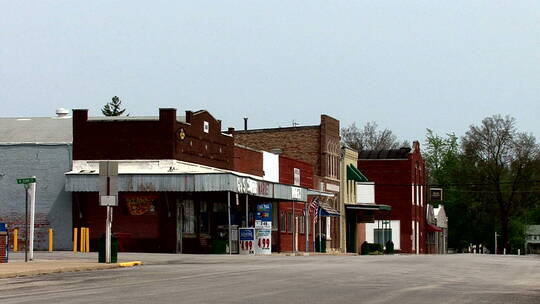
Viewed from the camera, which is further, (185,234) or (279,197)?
(279,197)

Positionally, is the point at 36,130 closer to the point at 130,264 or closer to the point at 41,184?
the point at 41,184

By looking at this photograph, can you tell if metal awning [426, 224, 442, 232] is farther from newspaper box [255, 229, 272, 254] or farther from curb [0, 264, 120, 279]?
curb [0, 264, 120, 279]

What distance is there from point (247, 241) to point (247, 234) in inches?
13.7

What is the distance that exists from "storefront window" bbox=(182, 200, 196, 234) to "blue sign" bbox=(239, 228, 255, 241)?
106 inches

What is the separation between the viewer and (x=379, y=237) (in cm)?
9456

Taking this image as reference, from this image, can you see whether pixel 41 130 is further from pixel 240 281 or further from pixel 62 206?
pixel 240 281

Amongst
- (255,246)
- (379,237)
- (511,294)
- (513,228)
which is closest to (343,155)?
(379,237)

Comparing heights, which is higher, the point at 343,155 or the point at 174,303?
the point at 343,155

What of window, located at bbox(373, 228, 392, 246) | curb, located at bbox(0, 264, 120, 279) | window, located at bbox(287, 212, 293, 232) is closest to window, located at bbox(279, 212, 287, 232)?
window, located at bbox(287, 212, 293, 232)

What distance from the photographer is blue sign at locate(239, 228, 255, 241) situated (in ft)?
171

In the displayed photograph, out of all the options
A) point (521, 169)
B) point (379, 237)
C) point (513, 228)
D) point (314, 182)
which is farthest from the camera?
point (513, 228)

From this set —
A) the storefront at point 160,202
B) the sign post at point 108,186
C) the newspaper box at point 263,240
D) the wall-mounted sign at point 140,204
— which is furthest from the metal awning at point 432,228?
the sign post at point 108,186

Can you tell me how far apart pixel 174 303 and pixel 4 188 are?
117ft

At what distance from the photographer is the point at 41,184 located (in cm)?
5147
